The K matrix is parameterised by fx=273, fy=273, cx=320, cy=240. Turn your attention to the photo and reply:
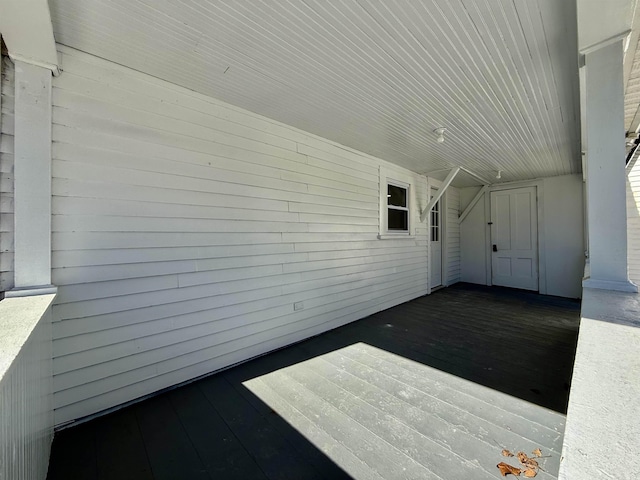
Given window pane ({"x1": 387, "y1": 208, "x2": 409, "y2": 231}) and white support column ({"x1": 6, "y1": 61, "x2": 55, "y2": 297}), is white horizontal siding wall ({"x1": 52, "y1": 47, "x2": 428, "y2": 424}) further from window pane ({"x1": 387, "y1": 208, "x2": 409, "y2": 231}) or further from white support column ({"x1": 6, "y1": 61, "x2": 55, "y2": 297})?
window pane ({"x1": 387, "y1": 208, "x2": 409, "y2": 231})

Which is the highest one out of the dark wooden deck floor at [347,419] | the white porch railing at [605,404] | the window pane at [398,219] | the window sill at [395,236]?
the window pane at [398,219]

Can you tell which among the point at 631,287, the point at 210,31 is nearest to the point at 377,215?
the point at 631,287

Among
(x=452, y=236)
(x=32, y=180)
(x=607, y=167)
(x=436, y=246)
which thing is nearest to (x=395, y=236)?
(x=436, y=246)

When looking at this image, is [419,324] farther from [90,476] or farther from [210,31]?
[210,31]

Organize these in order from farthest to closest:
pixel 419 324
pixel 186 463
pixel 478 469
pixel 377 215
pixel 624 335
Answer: pixel 377 215 → pixel 419 324 → pixel 186 463 → pixel 478 469 → pixel 624 335

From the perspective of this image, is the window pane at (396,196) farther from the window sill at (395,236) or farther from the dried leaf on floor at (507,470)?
the dried leaf on floor at (507,470)

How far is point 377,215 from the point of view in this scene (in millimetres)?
4555

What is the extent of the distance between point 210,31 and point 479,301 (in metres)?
5.78

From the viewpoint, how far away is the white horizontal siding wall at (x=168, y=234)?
192 cm

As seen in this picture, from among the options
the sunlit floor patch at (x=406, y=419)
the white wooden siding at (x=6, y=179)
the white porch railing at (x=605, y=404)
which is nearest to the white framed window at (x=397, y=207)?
the sunlit floor patch at (x=406, y=419)

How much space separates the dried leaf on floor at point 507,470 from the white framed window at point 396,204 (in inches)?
131

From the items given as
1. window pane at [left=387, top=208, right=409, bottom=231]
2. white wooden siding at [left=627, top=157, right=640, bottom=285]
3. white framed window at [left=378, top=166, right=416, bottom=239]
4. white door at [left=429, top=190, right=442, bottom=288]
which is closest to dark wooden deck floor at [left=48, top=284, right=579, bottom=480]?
white framed window at [left=378, top=166, right=416, bottom=239]

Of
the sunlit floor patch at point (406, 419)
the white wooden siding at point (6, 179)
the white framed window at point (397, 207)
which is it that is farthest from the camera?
the white framed window at point (397, 207)

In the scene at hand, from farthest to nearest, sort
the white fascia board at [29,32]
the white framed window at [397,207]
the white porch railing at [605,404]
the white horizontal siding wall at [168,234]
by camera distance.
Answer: the white framed window at [397,207], the white horizontal siding wall at [168,234], the white fascia board at [29,32], the white porch railing at [605,404]
